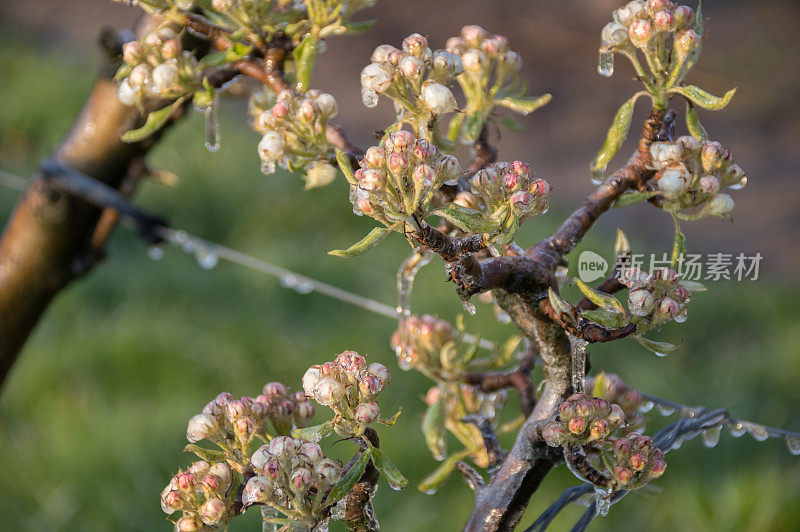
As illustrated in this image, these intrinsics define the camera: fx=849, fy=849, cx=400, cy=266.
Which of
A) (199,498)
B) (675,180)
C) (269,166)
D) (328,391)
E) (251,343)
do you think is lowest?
(251,343)

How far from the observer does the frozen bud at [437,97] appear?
20.7 inches

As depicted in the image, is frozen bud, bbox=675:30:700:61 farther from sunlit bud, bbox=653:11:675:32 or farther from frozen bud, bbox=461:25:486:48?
frozen bud, bbox=461:25:486:48

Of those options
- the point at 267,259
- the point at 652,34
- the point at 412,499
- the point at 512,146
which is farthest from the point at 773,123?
the point at 652,34

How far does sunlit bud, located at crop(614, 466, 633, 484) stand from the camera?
1.72 ft

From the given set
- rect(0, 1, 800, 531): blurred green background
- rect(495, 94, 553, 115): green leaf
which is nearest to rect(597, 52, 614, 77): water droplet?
rect(495, 94, 553, 115): green leaf

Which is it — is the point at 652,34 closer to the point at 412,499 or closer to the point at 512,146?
the point at 412,499

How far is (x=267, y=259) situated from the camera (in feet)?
8.54

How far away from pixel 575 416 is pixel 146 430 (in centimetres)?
152

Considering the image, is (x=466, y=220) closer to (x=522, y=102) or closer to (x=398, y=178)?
(x=398, y=178)

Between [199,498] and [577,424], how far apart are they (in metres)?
0.24

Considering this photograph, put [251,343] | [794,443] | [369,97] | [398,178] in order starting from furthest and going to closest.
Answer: [251,343] → [794,443] → [369,97] → [398,178]

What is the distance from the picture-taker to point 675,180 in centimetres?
56

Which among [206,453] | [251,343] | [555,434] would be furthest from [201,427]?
[251,343]

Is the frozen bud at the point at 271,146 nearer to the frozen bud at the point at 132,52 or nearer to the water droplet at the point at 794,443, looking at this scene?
the frozen bud at the point at 132,52
